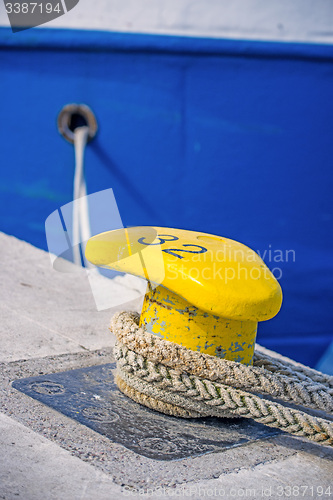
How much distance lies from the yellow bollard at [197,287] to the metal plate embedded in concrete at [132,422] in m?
0.23

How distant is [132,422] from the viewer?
1.65 metres

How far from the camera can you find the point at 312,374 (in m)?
1.90

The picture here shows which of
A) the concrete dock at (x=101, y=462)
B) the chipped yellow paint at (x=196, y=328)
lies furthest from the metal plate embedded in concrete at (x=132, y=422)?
the chipped yellow paint at (x=196, y=328)

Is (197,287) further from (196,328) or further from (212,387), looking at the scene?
(212,387)

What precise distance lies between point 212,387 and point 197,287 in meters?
0.31

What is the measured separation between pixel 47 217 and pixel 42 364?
2903 mm

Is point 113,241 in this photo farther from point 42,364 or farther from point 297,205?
point 297,205

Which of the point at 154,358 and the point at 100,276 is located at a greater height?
the point at 154,358

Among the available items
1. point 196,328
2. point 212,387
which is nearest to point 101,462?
point 212,387

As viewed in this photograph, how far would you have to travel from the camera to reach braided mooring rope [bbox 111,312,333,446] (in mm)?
1594

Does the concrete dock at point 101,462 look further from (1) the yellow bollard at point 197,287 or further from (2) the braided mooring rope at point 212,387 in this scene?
(1) the yellow bollard at point 197,287

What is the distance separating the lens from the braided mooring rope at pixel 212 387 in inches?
62.7

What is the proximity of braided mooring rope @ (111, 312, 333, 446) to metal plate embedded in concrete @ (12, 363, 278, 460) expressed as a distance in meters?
0.05

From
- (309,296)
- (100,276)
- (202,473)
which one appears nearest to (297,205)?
(309,296)
